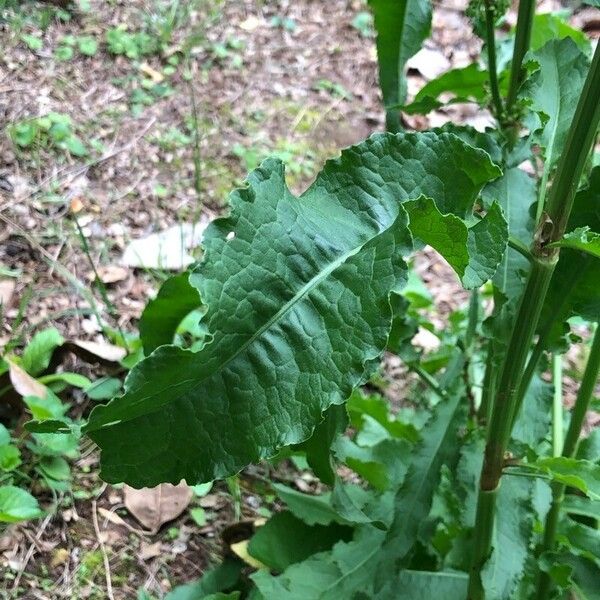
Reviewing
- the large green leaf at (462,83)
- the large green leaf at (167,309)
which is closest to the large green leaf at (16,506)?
the large green leaf at (167,309)

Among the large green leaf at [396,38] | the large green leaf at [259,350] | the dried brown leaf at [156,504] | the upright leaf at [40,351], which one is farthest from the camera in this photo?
the upright leaf at [40,351]

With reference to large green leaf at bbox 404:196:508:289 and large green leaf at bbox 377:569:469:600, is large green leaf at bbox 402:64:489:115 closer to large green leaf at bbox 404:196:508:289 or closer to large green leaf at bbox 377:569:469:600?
large green leaf at bbox 404:196:508:289

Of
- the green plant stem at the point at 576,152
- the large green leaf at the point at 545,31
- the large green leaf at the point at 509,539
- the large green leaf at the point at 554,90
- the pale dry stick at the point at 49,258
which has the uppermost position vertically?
the large green leaf at the point at 545,31

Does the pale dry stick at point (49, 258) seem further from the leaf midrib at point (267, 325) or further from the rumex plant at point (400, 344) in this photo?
the leaf midrib at point (267, 325)

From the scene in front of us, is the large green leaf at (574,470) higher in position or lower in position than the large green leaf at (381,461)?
higher

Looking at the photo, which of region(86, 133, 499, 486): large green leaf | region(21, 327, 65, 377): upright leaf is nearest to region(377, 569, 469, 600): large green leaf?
region(86, 133, 499, 486): large green leaf

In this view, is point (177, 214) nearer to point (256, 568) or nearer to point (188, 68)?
point (188, 68)

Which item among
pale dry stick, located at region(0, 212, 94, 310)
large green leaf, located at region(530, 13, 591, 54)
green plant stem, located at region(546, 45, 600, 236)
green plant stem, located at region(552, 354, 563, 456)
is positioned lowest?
green plant stem, located at region(552, 354, 563, 456)
